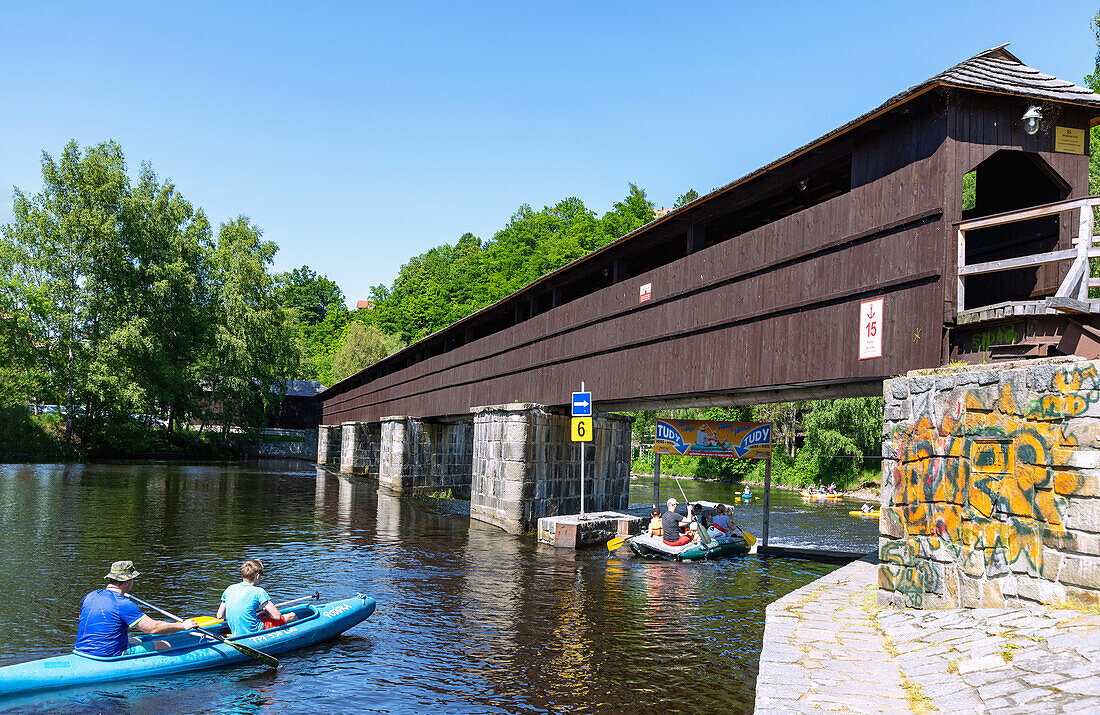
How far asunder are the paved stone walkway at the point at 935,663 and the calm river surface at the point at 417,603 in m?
1.08

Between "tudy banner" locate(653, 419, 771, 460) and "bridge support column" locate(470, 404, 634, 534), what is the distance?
3731mm

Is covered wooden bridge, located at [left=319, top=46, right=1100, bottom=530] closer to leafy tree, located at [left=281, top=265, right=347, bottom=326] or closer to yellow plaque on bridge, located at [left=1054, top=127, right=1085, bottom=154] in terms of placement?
yellow plaque on bridge, located at [left=1054, top=127, right=1085, bottom=154]

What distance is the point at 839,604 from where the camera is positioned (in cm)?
971

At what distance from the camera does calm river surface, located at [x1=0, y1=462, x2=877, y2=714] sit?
820cm

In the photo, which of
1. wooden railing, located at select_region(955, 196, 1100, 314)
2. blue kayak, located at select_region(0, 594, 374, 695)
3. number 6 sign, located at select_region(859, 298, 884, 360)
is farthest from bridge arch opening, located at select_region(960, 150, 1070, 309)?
blue kayak, located at select_region(0, 594, 374, 695)

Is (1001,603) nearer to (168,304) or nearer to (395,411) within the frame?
(395,411)

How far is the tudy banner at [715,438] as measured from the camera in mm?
18266

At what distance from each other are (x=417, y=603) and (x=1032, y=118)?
1147 cm

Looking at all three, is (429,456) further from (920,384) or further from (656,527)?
(920,384)

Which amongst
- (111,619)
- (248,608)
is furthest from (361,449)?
(111,619)

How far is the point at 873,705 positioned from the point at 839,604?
12.5 ft

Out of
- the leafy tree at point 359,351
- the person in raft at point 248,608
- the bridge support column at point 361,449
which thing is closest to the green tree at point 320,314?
the leafy tree at point 359,351

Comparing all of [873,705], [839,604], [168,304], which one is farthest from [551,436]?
[168,304]

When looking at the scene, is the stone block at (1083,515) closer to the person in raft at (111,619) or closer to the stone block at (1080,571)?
the stone block at (1080,571)
